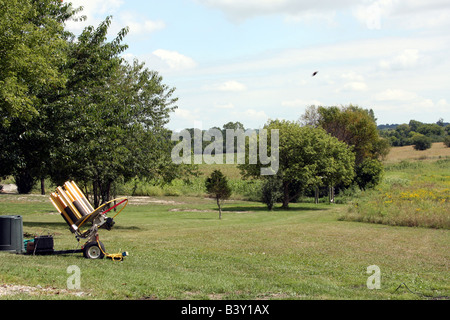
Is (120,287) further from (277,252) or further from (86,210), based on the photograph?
(277,252)

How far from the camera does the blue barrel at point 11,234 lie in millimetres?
14188

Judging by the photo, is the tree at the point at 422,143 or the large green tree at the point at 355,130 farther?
→ the tree at the point at 422,143

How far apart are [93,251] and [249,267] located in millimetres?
4399

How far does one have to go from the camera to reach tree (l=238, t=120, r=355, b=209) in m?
48.3

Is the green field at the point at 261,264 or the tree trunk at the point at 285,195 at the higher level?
the tree trunk at the point at 285,195

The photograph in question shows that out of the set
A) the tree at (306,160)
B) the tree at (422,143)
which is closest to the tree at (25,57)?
the tree at (306,160)

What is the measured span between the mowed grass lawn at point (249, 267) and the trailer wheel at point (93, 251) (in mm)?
288

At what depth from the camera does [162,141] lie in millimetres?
30578

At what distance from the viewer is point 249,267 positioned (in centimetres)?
Result: 1423

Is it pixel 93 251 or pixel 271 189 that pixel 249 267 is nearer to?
pixel 93 251

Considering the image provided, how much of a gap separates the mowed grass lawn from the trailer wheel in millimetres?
288

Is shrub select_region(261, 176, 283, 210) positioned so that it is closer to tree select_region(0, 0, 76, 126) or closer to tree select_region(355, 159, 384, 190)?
tree select_region(355, 159, 384, 190)

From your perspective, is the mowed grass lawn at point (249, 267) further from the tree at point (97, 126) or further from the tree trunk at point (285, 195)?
the tree trunk at point (285, 195)

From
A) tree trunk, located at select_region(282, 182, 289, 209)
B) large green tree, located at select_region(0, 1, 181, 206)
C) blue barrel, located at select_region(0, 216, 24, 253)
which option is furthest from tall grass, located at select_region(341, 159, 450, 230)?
blue barrel, located at select_region(0, 216, 24, 253)
